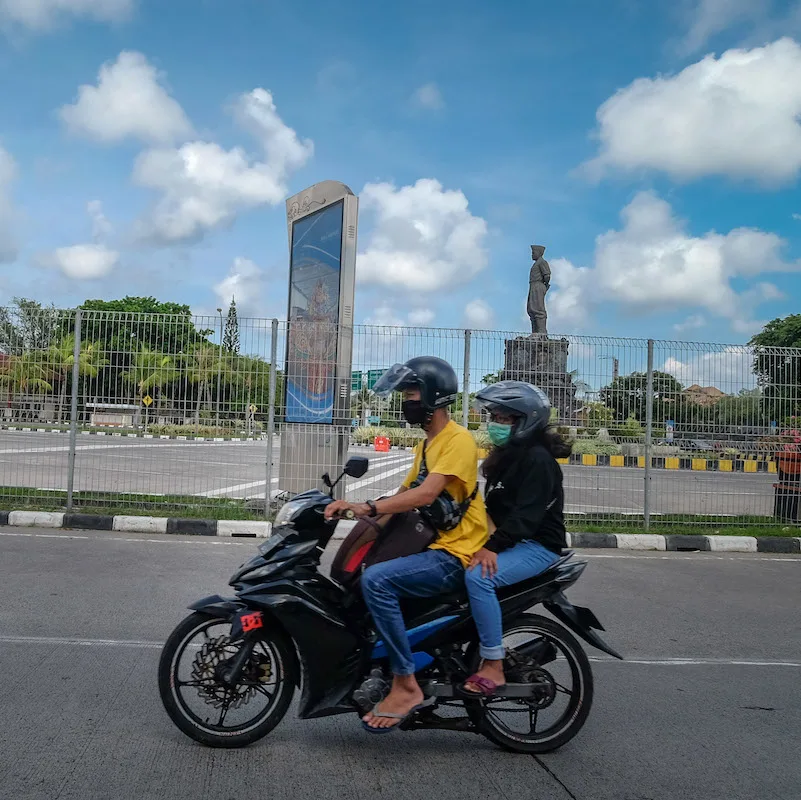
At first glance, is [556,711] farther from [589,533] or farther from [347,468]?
[589,533]

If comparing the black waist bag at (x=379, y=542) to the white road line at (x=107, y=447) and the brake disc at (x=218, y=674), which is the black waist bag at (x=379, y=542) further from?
the white road line at (x=107, y=447)

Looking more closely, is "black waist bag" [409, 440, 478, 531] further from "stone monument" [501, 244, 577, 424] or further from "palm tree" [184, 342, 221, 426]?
"palm tree" [184, 342, 221, 426]

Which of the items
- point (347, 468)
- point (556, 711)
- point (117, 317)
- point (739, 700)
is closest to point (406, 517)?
point (347, 468)

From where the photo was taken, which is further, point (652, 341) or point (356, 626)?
point (652, 341)

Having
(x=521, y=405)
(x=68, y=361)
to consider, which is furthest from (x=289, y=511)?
(x=68, y=361)

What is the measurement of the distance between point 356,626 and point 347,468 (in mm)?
681

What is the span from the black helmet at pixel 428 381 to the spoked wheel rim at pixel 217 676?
46.5 inches

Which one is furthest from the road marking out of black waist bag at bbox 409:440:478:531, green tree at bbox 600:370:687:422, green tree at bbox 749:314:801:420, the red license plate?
the red license plate

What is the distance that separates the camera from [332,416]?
32.9ft

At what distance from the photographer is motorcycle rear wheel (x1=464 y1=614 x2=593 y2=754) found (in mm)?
3340

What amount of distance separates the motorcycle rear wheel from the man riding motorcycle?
13.8 inches

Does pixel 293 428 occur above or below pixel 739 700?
above

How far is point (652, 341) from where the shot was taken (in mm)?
10125

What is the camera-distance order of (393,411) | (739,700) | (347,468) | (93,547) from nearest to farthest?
(347,468), (739,700), (93,547), (393,411)
